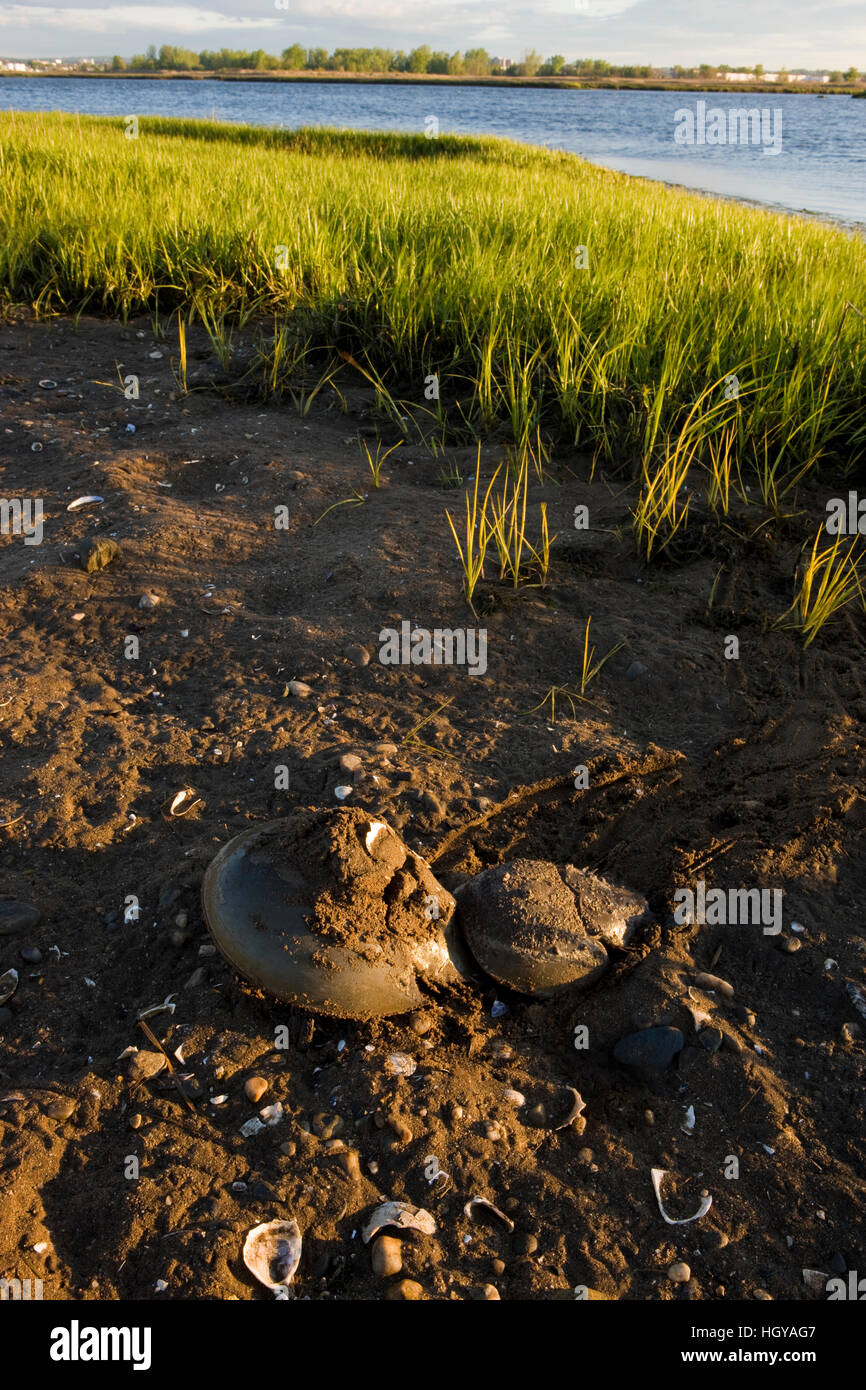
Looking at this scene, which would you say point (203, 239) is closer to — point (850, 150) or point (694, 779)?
point (694, 779)

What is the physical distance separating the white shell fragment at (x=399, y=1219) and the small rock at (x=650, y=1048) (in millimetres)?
490

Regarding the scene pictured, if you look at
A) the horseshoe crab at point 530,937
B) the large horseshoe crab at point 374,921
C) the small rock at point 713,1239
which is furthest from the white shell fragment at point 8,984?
the small rock at point 713,1239

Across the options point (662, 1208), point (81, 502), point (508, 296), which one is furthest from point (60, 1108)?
point (508, 296)

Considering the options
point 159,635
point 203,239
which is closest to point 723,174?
point 203,239

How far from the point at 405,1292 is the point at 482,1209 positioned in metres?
0.18

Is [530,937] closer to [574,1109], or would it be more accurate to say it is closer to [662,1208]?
[574,1109]

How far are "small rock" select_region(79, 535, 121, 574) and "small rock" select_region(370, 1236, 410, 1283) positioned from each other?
91.8 inches

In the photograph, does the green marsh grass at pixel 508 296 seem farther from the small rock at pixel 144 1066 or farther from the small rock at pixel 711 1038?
the small rock at pixel 144 1066

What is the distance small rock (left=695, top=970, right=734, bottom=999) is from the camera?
72.2 inches

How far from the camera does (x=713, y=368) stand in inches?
153

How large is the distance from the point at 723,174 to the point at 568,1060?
19.9 meters

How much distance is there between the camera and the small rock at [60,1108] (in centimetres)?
150

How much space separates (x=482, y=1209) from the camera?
1.44 meters
